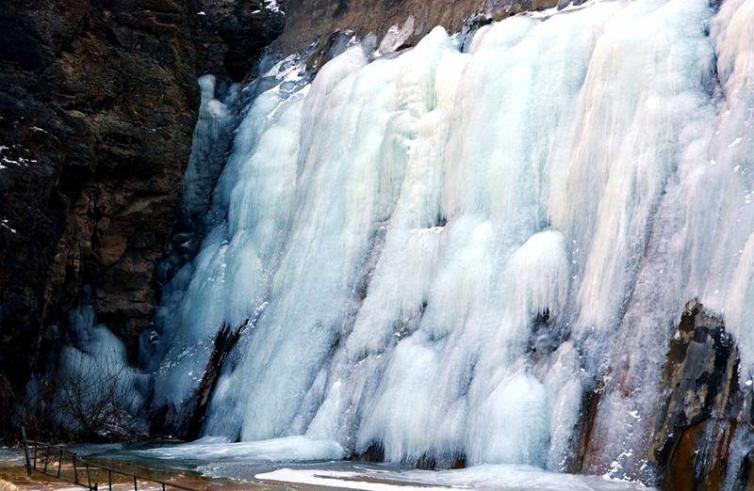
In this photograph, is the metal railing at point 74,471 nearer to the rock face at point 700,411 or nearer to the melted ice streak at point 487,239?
the melted ice streak at point 487,239

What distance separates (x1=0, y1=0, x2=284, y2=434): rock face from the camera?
18.8 metres

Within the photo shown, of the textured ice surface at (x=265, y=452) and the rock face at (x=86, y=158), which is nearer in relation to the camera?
the textured ice surface at (x=265, y=452)

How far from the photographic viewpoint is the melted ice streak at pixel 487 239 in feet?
44.7

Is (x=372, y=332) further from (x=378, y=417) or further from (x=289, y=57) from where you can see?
(x=289, y=57)

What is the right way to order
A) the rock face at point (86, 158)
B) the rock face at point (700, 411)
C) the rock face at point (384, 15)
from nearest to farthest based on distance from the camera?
the rock face at point (700, 411) → the rock face at point (86, 158) → the rock face at point (384, 15)

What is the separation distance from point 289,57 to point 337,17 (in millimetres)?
1362

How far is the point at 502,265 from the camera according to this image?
15.8m

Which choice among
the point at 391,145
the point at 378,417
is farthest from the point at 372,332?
the point at 391,145

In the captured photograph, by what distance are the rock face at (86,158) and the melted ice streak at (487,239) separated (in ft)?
4.60

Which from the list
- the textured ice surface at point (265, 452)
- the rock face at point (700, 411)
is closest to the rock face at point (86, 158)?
the textured ice surface at point (265, 452)

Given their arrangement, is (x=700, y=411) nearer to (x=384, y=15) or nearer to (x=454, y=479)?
(x=454, y=479)

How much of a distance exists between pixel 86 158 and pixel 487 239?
7.27m

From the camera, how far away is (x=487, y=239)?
641 inches

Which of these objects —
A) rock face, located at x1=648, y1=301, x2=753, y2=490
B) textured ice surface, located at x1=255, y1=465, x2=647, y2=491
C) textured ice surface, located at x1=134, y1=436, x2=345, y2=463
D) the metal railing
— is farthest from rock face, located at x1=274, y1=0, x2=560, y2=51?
the metal railing
